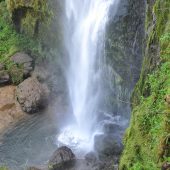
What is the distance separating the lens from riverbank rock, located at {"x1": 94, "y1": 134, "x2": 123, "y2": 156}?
10477mm

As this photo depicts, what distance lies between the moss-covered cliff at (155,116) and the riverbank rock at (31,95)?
6592 mm

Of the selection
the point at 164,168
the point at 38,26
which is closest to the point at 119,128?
the point at 38,26

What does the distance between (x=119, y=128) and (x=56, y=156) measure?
2.35 metres

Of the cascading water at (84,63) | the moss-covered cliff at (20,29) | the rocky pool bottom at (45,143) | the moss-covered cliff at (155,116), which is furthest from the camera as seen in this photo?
the moss-covered cliff at (20,29)

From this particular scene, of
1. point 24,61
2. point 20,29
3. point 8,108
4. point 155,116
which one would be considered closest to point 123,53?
point 8,108

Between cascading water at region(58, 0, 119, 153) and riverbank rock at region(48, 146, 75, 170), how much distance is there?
871 millimetres

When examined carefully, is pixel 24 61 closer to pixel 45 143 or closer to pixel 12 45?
pixel 12 45

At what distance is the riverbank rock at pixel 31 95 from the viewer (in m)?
13.9

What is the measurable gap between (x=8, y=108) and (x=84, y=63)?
323 cm

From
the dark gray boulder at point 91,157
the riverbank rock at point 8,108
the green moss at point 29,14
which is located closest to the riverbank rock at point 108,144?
the dark gray boulder at point 91,157

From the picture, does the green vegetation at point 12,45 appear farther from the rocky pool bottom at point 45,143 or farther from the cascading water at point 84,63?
the rocky pool bottom at point 45,143

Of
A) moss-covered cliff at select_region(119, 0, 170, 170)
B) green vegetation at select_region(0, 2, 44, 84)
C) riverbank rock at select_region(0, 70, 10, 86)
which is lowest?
moss-covered cliff at select_region(119, 0, 170, 170)

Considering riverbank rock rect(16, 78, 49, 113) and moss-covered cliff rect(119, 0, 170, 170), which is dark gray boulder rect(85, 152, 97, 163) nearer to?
moss-covered cliff rect(119, 0, 170, 170)

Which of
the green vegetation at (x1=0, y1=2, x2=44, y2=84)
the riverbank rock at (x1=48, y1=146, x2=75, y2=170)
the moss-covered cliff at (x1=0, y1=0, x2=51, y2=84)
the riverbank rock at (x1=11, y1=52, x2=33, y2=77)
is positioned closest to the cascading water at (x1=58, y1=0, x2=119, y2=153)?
the riverbank rock at (x1=48, y1=146, x2=75, y2=170)
